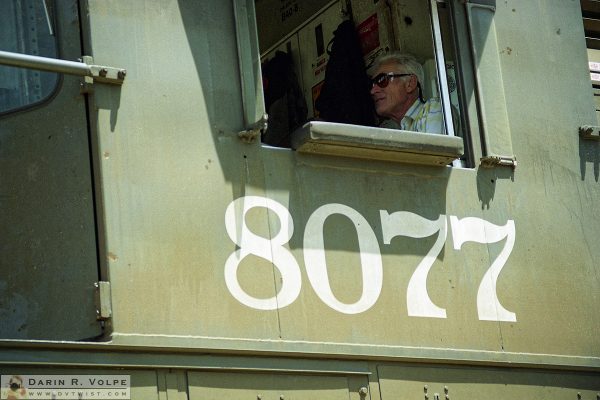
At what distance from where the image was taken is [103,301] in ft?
16.5

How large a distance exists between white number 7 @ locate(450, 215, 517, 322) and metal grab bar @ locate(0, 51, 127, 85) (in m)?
1.83

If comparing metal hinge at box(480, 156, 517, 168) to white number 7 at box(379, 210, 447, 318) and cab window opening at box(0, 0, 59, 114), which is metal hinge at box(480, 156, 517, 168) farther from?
cab window opening at box(0, 0, 59, 114)

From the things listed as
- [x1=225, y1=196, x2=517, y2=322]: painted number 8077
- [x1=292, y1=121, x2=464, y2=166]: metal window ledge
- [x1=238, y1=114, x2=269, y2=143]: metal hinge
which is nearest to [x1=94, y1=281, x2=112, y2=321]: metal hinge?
[x1=225, y1=196, x2=517, y2=322]: painted number 8077

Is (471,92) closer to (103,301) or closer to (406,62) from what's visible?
(406,62)

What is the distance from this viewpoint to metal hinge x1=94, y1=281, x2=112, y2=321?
500cm

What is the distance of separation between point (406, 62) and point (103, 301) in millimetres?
2362

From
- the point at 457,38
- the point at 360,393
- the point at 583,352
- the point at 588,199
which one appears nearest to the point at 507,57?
the point at 457,38

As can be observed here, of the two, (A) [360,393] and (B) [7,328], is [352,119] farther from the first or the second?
(B) [7,328]

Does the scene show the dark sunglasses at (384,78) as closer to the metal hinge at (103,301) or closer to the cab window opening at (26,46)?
the cab window opening at (26,46)

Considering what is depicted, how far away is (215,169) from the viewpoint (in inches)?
217

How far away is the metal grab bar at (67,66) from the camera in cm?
497

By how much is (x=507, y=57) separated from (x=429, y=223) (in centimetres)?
115

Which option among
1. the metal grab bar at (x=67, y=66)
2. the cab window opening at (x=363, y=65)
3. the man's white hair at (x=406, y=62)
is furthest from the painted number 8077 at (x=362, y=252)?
the man's white hair at (x=406, y=62)

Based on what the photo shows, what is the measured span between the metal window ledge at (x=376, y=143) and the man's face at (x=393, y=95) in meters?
0.56
